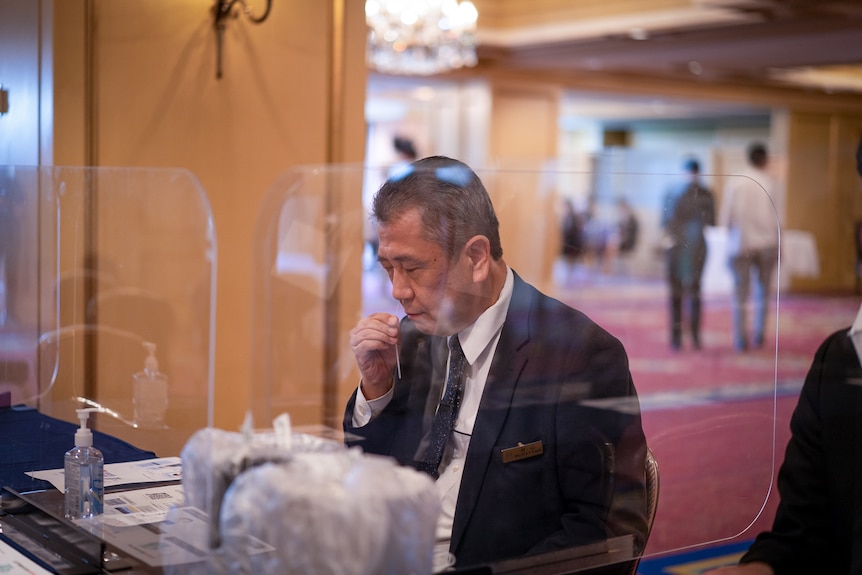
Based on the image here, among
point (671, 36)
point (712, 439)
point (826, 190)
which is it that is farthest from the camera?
point (826, 190)

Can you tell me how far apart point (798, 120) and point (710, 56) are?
4.58 meters

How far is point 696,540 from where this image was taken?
1.81 m

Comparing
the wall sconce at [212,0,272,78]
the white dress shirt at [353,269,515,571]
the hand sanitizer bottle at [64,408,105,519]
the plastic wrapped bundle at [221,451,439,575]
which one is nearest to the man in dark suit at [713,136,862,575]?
the white dress shirt at [353,269,515,571]

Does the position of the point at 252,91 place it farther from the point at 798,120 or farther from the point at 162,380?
the point at 798,120

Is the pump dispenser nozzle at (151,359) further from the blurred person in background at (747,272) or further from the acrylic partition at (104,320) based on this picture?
the blurred person in background at (747,272)

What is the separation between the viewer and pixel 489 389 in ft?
5.48

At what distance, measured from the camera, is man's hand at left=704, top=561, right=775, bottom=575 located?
170 centimetres

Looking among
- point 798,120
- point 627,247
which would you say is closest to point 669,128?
point 798,120

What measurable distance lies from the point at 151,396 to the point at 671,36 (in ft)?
27.6

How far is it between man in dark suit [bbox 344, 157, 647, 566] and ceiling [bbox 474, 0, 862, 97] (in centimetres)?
703

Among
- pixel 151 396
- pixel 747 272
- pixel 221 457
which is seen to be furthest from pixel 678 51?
pixel 221 457

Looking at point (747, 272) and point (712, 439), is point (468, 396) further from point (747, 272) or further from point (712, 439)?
point (747, 272)

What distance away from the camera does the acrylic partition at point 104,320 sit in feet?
6.74

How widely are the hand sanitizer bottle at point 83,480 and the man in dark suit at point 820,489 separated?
110cm
